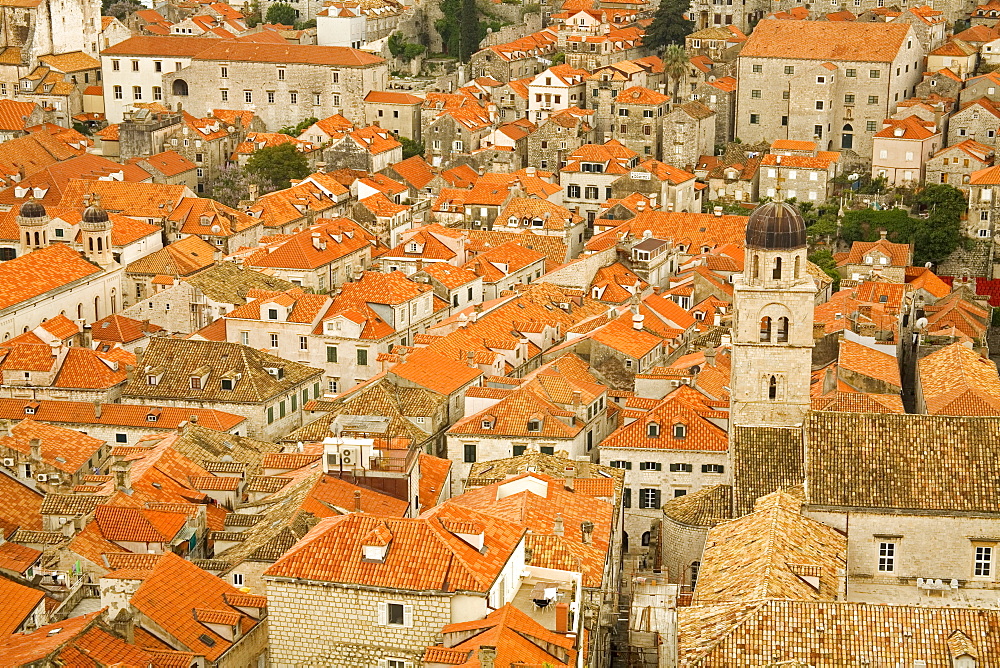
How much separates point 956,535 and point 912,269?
47901mm

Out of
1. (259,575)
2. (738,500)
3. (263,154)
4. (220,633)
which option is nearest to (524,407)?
(738,500)

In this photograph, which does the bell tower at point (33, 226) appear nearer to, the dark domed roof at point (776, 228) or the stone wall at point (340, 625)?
the dark domed roof at point (776, 228)

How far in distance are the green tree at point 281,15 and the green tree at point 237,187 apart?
55.4 m

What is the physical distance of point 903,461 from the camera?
52.2 meters

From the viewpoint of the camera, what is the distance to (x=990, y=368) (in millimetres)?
73062

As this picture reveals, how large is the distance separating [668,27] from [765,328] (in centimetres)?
8824

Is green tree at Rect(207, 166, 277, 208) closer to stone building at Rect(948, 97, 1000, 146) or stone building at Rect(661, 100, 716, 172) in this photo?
stone building at Rect(661, 100, 716, 172)

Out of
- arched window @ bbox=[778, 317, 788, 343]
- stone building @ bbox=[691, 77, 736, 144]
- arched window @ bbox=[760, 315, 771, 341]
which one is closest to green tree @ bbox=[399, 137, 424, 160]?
stone building @ bbox=[691, 77, 736, 144]

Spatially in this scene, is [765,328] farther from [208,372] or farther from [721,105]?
[721,105]

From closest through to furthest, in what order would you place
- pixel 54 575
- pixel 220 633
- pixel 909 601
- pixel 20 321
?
pixel 220 633
pixel 909 601
pixel 54 575
pixel 20 321

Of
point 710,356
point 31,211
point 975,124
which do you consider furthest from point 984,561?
point 975,124

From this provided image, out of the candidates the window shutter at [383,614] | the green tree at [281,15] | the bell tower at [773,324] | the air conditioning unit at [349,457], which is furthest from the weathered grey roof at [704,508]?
the green tree at [281,15]

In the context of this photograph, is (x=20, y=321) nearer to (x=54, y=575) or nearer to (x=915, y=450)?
(x=54, y=575)

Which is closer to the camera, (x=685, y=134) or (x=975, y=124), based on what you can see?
(x=975, y=124)
